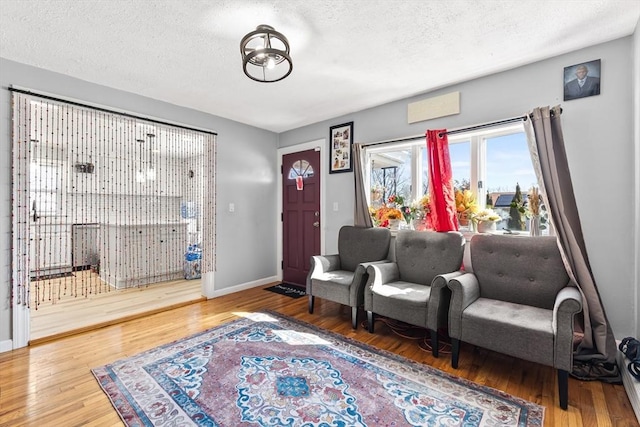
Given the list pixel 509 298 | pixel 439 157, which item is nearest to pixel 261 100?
pixel 439 157

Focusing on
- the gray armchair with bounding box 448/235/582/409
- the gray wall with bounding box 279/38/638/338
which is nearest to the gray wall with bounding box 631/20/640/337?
the gray wall with bounding box 279/38/638/338

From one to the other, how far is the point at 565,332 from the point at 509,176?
1492 millimetres

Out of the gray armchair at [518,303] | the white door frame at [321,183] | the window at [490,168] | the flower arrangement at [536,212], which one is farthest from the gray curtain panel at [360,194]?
the flower arrangement at [536,212]

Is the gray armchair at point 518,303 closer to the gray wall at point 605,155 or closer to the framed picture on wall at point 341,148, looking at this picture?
the gray wall at point 605,155

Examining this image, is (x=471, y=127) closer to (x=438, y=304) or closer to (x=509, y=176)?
(x=509, y=176)

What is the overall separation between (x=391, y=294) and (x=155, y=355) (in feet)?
6.74

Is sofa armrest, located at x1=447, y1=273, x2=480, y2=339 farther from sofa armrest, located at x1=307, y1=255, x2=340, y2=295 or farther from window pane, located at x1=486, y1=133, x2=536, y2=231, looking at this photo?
sofa armrest, located at x1=307, y1=255, x2=340, y2=295

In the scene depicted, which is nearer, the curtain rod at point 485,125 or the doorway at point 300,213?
the curtain rod at point 485,125

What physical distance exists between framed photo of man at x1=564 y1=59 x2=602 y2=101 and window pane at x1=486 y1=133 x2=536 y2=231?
46 centimetres

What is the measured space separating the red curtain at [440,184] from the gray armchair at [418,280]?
0.44ft

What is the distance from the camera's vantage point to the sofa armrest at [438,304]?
7.72 feet

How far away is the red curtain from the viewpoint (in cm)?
293

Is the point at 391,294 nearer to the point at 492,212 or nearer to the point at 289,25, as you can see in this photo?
the point at 492,212

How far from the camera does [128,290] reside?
14.0ft
